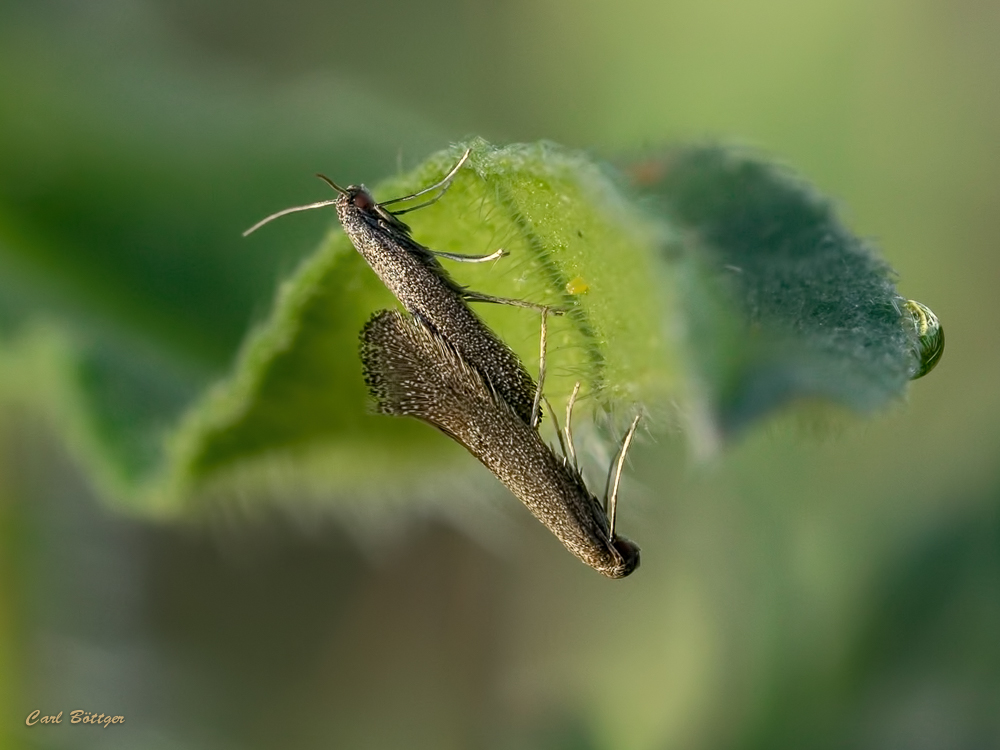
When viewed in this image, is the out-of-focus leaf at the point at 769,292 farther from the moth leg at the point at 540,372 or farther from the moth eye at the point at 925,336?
the moth leg at the point at 540,372

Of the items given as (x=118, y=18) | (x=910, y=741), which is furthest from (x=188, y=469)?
(x=910, y=741)

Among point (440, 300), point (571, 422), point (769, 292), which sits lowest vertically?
point (769, 292)

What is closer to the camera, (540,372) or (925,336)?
(925,336)

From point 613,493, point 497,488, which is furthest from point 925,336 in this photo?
point 497,488

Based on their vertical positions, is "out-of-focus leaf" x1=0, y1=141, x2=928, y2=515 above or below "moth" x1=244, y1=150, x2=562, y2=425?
below

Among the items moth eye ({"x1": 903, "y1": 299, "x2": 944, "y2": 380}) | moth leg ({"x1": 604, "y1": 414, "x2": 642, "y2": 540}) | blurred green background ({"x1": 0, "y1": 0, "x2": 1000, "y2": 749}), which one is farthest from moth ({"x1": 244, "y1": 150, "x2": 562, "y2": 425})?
moth eye ({"x1": 903, "y1": 299, "x2": 944, "y2": 380})

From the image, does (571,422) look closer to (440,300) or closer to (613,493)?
(613,493)

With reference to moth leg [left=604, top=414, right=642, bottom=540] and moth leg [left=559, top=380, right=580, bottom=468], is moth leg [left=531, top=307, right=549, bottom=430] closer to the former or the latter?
moth leg [left=559, top=380, right=580, bottom=468]
